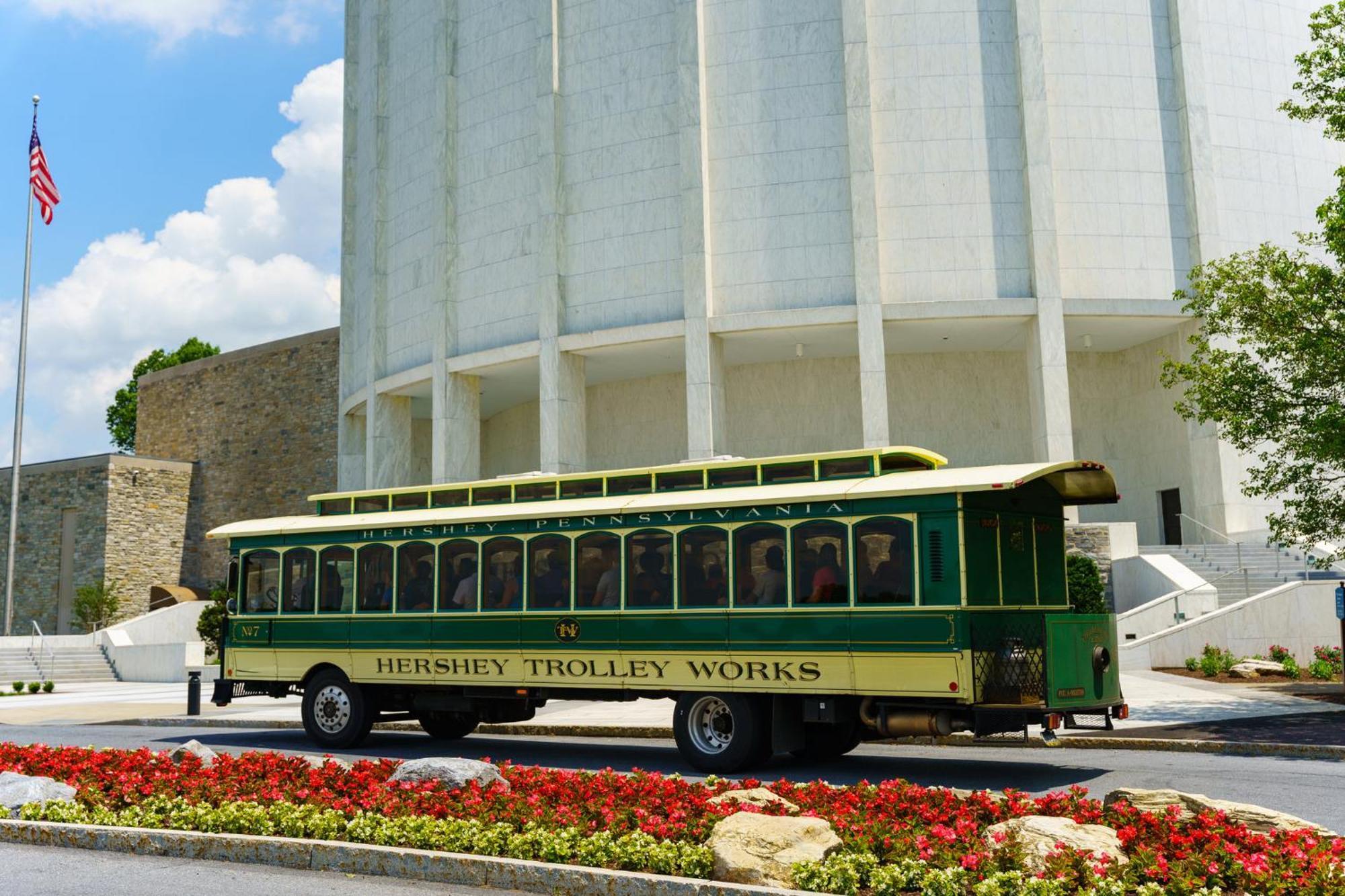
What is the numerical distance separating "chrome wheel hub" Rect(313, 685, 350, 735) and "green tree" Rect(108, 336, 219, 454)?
65244mm

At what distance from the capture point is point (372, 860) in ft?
26.8

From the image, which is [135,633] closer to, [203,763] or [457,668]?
[457,668]

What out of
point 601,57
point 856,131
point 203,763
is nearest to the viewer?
point 203,763

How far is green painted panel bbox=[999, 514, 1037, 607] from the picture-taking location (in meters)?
12.5

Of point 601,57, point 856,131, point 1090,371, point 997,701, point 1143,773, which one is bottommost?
point 1143,773

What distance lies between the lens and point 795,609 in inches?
506

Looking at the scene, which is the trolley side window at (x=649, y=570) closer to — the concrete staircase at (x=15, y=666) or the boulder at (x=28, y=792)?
the boulder at (x=28, y=792)

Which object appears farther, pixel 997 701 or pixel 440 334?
pixel 440 334

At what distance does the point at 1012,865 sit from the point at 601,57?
32262 mm

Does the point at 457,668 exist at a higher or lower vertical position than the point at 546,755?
higher

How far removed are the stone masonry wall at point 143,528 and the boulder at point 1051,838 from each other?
46000 mm

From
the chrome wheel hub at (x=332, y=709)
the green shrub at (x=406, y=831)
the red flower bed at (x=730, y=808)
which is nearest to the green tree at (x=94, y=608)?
the chrome wheel hub at (x=332, y=709)

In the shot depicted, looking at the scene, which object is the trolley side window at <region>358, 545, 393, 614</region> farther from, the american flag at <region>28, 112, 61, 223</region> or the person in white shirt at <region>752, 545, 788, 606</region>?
the american flag at <region>28, 112, 61, 223</region>

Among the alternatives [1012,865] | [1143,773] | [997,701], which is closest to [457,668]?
[997,701]
